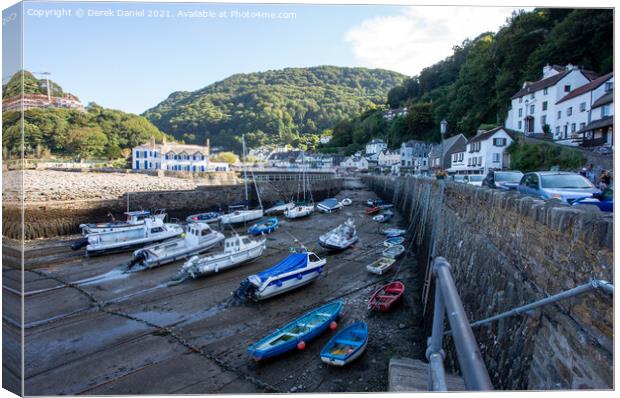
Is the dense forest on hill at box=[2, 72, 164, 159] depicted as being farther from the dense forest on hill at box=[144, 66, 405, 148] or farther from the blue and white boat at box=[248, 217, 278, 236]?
the blue and white boat at box=[248, 217, 278, 236]

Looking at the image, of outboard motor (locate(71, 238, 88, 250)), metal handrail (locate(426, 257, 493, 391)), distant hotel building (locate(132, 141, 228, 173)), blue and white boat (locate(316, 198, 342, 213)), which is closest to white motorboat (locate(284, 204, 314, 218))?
blue and white boat (locate(316, 198, 342, 213))

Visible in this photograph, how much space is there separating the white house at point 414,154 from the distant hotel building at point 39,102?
43.8 metres

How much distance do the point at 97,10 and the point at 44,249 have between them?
1491 cm

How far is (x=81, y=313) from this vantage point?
8.43 meters

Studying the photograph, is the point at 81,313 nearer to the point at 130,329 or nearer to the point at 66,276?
the point at 130,329

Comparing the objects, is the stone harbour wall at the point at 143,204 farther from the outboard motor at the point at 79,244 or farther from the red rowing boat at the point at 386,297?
the red rowing boat at the point at 386,297

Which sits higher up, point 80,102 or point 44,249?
point 80,102

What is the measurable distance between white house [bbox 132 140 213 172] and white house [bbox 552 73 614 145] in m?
13.3

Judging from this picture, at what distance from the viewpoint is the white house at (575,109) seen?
307 inches

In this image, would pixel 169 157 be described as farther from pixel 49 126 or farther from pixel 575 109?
pixel 575 109

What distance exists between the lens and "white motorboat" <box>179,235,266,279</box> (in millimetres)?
11234

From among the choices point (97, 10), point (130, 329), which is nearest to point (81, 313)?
point (130, 329)

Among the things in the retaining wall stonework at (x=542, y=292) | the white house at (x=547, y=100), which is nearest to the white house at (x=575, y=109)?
the white house at (x=547, y=100)

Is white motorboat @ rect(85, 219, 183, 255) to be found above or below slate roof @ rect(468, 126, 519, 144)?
below
